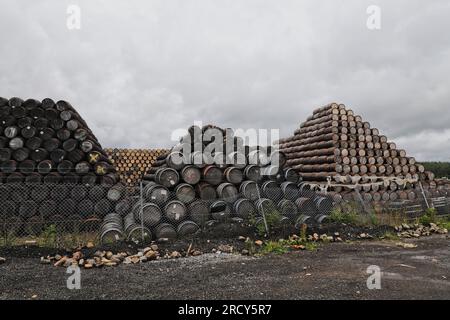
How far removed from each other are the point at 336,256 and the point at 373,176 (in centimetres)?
723

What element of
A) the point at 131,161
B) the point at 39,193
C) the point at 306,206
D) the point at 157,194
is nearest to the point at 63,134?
the point at 39,193

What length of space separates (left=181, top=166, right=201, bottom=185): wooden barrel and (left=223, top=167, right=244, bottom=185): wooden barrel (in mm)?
909

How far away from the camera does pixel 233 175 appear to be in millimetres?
11117

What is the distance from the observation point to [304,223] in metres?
10.1

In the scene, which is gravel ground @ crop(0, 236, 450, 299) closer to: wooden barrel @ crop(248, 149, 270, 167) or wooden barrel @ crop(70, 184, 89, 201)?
wooden barrel @ crop(70, 184, 89, 201)

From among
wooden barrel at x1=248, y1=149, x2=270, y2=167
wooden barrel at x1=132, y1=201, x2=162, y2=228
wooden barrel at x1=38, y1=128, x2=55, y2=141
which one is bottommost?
wooden barrel at x1=132, y1=201, x2=162, y2=228

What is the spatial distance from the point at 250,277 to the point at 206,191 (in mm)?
4709

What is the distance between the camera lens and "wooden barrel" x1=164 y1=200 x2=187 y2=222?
9.44 metres

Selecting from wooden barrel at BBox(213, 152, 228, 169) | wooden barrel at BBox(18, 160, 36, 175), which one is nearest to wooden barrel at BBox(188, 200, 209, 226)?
wooden barrel at BBox(213, 152, 228, 169)

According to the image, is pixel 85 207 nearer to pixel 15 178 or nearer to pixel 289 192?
pixel 15 178
